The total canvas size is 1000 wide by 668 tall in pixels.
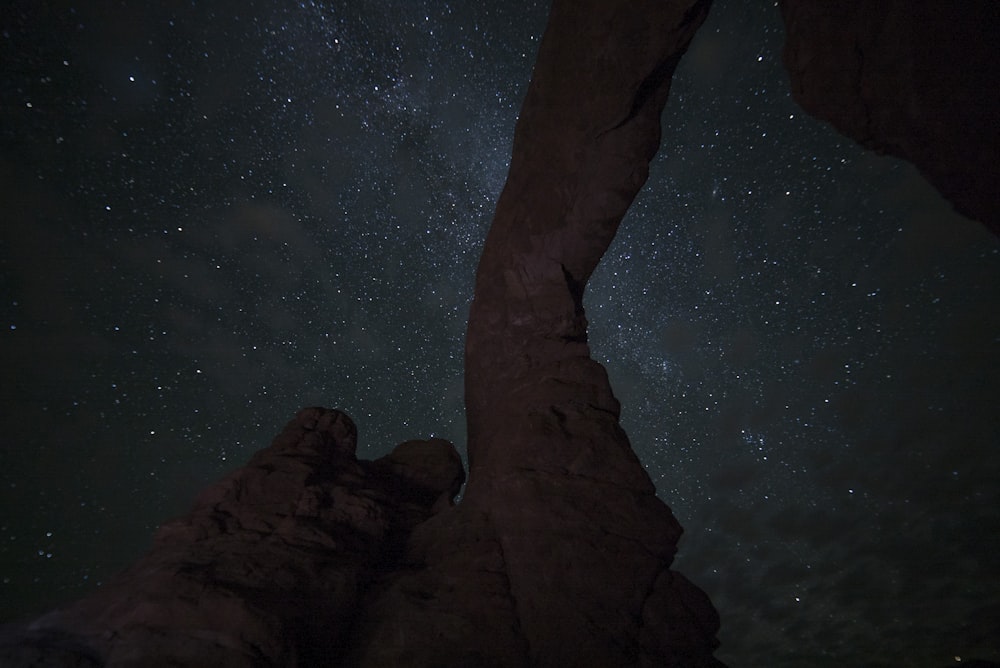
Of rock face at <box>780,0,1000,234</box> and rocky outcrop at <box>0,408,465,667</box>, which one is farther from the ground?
rock face at <box>780,0,1000,234</box>

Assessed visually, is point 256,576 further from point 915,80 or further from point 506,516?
point 915,80

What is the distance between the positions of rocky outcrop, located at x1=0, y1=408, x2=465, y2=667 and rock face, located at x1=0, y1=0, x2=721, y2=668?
0.02 meters

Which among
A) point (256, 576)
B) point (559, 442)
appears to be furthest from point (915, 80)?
point (256, 576)

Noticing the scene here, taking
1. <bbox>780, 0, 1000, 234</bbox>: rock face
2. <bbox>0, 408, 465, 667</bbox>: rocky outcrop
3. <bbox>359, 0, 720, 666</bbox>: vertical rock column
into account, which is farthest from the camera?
<bbox>359, 0, 720, 666</bbox>: vertical rock column

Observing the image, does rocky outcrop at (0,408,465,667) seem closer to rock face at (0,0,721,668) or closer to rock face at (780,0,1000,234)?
rock face at (0,0,721,668)

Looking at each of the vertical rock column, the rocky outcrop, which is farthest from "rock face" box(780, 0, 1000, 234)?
the rocky outcrop

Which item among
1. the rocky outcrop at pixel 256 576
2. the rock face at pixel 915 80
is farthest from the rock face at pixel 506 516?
the rock face at pixel 915 80

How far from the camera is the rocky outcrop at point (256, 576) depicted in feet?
13.8

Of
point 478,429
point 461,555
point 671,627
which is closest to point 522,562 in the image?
point 461,555

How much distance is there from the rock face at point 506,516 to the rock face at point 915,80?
243 centimetres

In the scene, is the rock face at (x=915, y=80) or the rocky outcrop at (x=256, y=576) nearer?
the rocky outcrop at (x=256, y=576)

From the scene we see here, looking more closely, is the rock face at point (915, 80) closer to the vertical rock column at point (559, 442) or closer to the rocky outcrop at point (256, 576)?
the vertical rock column at point (559, 442)

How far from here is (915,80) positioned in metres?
5.25

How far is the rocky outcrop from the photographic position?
4.21 metres
